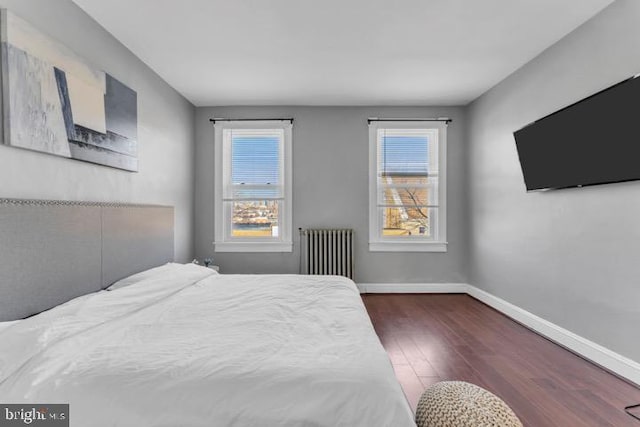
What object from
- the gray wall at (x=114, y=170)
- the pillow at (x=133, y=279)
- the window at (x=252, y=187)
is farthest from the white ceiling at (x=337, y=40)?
the pillow at (x=133, y=279)

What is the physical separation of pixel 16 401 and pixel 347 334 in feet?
3.91

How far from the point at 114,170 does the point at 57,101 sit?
0.72 metres

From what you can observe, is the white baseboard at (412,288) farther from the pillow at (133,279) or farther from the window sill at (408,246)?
the pillow at (133,279)

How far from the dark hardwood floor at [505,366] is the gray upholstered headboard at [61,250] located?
2152mm

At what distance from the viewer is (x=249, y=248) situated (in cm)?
445

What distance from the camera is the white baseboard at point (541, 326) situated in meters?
2.19

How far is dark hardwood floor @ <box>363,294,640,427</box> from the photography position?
186cm

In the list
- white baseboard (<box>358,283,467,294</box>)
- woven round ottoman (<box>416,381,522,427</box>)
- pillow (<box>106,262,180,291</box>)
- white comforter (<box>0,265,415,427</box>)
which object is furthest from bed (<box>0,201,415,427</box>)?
white baseboard (<box>358,283,467,294</box>)

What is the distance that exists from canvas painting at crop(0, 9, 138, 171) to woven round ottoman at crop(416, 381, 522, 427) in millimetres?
2349

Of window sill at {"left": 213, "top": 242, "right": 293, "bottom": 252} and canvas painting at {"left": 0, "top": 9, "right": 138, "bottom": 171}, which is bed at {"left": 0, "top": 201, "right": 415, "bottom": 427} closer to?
canvas painting at {"left": 0, "top": 9, "right": 138, "bottom": 171}

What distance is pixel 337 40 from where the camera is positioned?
9.01 ft

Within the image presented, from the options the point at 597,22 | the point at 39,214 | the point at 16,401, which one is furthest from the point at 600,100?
the point at 39,214

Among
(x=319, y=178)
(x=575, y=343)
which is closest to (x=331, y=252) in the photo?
(x=319, y=178)

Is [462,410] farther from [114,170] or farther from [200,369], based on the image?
[114,170]
